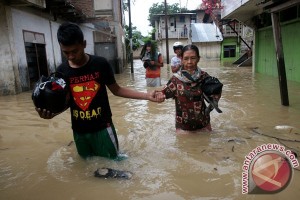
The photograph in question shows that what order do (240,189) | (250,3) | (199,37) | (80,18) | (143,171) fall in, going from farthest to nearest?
1. (199,37)
2. (80,18)
3. (250,3)
4. (143,171)
5. (240,189)

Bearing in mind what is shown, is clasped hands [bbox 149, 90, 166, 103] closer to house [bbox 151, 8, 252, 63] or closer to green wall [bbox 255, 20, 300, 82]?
green wall [bbox 255, 20, 300, 82]

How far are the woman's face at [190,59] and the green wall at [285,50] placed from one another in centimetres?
777

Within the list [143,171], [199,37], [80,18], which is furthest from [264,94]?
[199,37]

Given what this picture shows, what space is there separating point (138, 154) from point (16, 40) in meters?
7.67

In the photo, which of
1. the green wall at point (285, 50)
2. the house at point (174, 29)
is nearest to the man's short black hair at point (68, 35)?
the green wall at point (285, 50)

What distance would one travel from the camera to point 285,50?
37.0ft

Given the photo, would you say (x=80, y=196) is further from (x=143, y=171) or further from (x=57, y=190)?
(x=143, y=171)

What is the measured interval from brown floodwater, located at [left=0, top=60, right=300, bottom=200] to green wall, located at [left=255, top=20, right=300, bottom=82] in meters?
4.68

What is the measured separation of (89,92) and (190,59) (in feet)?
4.99

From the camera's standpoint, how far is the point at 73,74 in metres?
2.84

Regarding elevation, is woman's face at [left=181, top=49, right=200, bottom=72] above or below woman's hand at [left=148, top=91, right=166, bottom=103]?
above

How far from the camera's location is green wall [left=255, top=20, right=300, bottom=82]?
34.0 feet

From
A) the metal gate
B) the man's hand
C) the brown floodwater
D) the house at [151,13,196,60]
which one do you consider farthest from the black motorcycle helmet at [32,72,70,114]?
the house at [151,13,196,60]

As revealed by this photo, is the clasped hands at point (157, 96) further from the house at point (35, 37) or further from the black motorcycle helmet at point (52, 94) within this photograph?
the house at point (35, 37)
